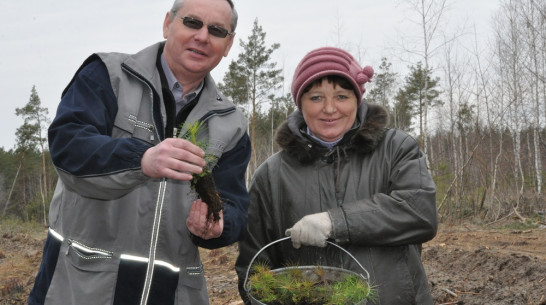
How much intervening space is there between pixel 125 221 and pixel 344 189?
1.04 m

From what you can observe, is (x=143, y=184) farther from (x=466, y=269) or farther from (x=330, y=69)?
(x=466, y=269)

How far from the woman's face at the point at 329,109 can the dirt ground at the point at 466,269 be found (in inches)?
129

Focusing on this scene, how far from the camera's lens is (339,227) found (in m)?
1.85

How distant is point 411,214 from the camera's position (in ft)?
6.17

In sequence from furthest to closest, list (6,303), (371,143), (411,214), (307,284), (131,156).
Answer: (6,303) < (371,143) < (411,214) < (307,284) < (131,156)

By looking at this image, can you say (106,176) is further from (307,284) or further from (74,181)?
(307,284)

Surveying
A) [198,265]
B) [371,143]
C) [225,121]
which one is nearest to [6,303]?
[198,265]

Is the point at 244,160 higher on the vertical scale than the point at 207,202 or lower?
higher

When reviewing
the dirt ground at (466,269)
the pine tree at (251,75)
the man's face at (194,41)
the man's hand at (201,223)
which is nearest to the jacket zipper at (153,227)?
the man's hand at (201,223)

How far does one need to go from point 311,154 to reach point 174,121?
0.72 m

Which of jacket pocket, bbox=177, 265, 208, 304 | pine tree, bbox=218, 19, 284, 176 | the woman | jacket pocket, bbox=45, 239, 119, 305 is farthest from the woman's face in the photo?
pine tree, bbox=218, 19, 284, 176

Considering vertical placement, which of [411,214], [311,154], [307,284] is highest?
[311,154]

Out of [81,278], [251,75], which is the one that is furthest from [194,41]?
[251,75]

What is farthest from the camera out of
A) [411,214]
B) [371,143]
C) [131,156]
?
[371,143]
